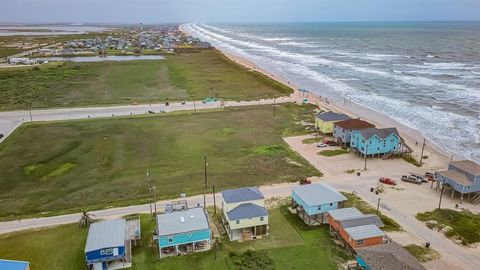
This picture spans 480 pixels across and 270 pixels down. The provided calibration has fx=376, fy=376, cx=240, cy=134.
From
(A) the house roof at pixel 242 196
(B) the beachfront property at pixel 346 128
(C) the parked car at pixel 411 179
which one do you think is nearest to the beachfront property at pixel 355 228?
(A) the house roof at pixel 242 196

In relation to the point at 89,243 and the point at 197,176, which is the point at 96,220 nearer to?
the point at 89,243

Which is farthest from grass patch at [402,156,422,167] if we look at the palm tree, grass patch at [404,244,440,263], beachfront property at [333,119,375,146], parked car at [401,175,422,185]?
the palm tree

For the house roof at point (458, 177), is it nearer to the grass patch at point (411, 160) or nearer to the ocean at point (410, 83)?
the grass patch at point (411, 160)

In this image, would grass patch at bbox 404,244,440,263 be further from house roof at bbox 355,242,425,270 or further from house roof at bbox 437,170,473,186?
house roof at bbox 437,170,473,186

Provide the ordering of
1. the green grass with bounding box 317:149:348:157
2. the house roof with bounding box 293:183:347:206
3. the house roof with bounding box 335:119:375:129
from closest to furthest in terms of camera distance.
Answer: the house roof with bounding box 293:183:347:206, the green grass with bounding box 317:149:348:157, the house roof with bounding box 335:119:375:129

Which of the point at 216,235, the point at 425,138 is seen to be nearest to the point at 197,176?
Result: the point at 216,235

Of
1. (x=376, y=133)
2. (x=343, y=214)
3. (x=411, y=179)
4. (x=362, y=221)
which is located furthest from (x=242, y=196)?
(x=376, y=133)
